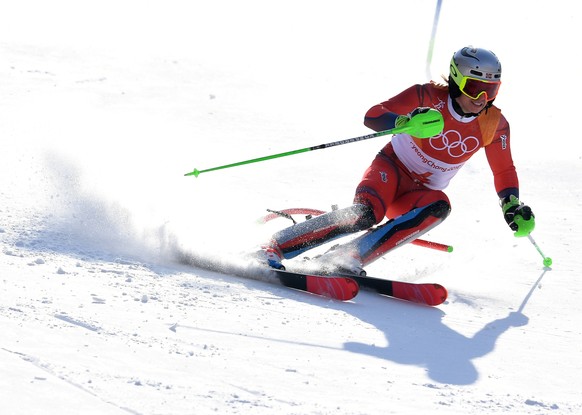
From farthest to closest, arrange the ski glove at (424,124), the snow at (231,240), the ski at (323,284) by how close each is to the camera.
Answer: the ski glove at (424,124) < the ski at (323,284) < the snow at (231,240)

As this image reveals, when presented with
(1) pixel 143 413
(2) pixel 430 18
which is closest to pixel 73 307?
(1) pixel 143 413

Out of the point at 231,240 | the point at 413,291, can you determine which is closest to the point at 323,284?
the point at 413,291

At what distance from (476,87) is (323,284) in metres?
1.50

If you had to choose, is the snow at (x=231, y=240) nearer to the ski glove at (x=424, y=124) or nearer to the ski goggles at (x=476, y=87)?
the ski glove at (x=424, y=124)

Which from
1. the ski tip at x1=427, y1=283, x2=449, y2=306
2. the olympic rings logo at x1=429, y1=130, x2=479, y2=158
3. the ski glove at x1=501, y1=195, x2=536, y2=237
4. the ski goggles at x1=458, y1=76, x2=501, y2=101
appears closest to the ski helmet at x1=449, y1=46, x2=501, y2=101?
the ski goggles at x1=458, y1=76, x2=501, y2=101

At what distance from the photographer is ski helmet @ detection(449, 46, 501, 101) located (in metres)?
5.14

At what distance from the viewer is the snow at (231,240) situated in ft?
10.4

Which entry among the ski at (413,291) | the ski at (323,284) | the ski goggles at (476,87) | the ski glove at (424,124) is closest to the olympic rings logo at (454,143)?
the ski goggles at (476,87)

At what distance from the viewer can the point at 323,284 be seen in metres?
4.64

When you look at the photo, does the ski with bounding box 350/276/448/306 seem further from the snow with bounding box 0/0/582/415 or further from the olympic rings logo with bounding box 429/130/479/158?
the olympic rings logo with bounding box 429/130/479/158

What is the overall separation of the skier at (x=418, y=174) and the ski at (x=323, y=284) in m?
0.25

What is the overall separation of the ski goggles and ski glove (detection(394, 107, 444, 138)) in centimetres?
31

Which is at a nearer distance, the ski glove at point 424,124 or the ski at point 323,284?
the ski at point 323,284

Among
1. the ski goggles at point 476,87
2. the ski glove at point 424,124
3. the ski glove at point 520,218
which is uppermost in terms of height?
the ski goggles at point 476,87
